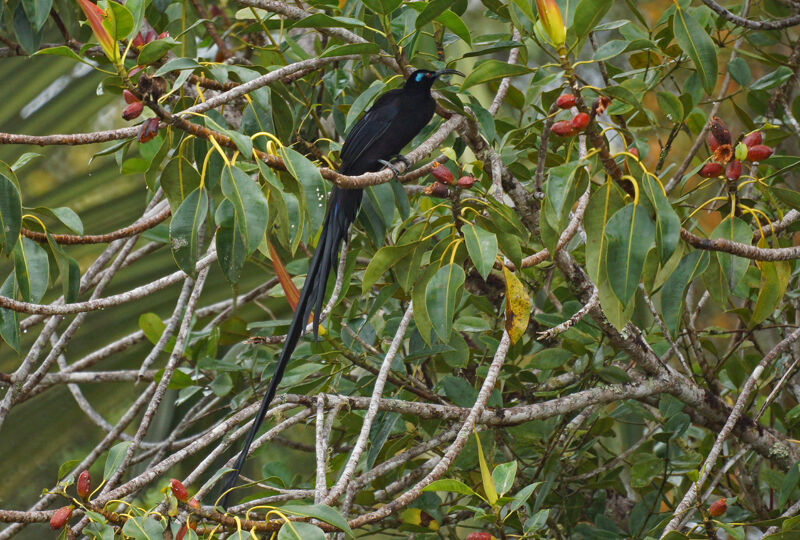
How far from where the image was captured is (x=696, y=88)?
1.53 meters

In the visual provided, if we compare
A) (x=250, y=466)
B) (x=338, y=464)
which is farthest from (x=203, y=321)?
(x=338, y=464)

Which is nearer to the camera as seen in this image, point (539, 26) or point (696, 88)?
point (539, 26)

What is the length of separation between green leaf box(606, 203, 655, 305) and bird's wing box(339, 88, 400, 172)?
0.82 m

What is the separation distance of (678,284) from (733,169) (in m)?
0.20

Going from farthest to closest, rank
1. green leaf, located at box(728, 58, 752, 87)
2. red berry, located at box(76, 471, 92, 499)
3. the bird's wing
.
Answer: green leaf, located at box(728, 58, 752, 87)
the bird's wing
red berry, located at box(76, 471, 92, 499)

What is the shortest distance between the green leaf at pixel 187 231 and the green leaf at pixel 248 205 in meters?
0.09

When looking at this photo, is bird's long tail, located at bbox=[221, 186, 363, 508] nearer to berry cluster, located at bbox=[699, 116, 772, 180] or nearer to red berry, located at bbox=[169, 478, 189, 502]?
red berry, located at bbox=[169, 478, 189, 502]

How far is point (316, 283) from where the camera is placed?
4.76 feet

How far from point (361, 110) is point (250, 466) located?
188 centimetres

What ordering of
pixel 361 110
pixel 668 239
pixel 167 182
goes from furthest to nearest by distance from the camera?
pixel 361 110 < pixel 167 182 < pixel 668 239

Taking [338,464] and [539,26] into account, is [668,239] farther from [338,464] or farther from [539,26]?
[338,464]

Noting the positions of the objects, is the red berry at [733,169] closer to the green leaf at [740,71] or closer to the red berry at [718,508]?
the red berry at [718,508]

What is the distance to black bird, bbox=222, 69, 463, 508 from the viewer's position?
4.76ft

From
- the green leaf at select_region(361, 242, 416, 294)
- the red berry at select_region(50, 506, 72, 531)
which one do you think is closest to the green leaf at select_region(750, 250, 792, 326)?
the green leaf at select_region(361, 242, 416, 294)
